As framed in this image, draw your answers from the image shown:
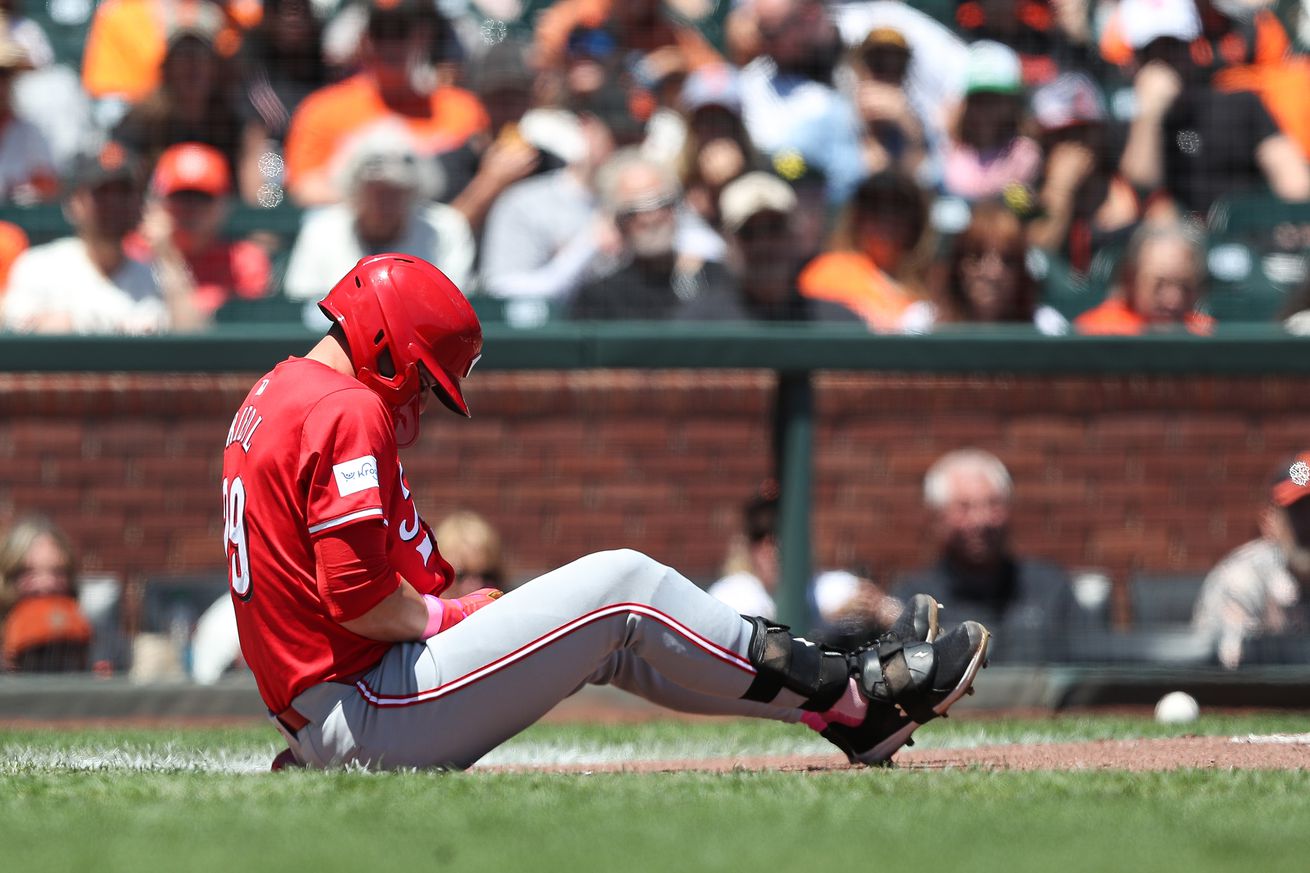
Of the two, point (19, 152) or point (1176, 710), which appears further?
point (19, 152)

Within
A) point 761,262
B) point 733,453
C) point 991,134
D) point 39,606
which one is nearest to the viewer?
point 39,606

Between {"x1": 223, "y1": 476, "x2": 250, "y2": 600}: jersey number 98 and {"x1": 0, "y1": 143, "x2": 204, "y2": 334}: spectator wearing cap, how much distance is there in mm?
3345

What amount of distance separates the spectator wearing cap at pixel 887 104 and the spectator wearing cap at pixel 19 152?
147 inches

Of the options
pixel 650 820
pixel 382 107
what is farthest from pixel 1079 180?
pixel 650 820

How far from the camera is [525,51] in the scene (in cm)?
813

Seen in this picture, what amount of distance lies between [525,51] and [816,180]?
5.11 ft

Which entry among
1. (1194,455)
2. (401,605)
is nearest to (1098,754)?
(401,605)

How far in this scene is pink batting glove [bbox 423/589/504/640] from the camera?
3637 millimetres

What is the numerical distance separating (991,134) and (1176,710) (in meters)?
3.34

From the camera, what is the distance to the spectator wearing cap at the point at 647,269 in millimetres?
6934

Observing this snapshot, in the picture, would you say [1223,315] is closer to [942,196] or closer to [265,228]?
[942,196]

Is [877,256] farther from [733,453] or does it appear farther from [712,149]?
[733,453]

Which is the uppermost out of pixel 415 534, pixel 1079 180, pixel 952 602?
pixel 1079 180

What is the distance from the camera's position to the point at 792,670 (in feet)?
12.1
